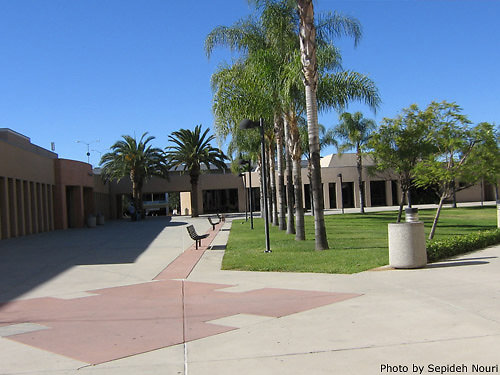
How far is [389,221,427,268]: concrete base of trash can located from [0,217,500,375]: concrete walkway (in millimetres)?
298

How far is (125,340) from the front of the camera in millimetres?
5977

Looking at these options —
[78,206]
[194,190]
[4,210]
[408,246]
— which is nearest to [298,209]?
[408,246]

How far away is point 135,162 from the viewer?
50.9 m

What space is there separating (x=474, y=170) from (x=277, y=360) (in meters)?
11.9

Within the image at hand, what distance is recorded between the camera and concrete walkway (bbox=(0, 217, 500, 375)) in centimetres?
494

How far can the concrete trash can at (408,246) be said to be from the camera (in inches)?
412

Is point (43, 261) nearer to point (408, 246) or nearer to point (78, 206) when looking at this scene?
point (408, 246)

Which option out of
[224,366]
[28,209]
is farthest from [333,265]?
[28,209]

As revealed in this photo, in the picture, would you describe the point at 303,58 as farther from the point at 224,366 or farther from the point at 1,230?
the point at 1,230

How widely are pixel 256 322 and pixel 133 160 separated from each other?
150 feet

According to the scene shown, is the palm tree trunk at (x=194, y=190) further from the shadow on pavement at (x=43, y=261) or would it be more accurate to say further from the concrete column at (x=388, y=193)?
the shadow on pavement at (x=43, y=261)

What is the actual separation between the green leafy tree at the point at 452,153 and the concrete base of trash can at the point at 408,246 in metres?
5.02

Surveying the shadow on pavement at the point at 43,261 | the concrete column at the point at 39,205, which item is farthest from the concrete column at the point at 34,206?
the shadow on pavement at the point at 43,261

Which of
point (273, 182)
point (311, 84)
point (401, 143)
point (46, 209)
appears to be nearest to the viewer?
point (311, 84)
